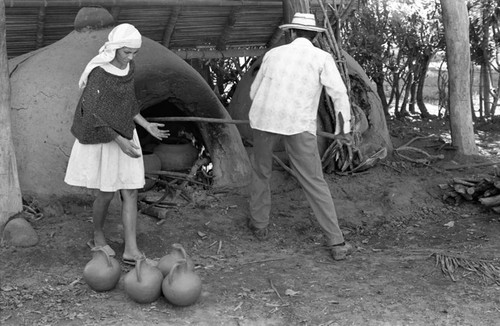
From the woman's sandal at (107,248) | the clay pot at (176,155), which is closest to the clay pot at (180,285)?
the woman's sandal at (107,248)

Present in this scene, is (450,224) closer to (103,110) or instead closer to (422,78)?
(103,110)

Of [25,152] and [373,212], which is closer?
[25,152]

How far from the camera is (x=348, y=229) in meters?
6.43

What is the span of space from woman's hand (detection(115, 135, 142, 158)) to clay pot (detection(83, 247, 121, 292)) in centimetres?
66

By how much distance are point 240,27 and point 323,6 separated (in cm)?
114

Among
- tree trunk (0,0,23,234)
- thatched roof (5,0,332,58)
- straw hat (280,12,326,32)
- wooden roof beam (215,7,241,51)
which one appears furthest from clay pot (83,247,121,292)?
wooden roof beam (215,7,241,51)

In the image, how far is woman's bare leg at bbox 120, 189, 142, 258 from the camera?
506 centimetres

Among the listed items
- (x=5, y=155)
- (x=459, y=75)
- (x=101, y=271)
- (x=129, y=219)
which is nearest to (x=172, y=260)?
(x=101, y=271)

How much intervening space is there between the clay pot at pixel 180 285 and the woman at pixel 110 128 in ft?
2.42

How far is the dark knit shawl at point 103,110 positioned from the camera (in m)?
4.79

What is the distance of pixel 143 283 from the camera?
Result: 443cm

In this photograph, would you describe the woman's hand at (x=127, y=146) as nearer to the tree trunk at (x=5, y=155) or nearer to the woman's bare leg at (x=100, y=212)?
the woman's bare leg at (x=100, y=212)

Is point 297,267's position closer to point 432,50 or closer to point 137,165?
point 137,165

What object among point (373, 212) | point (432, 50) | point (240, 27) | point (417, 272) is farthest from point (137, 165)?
point (432, 50)
